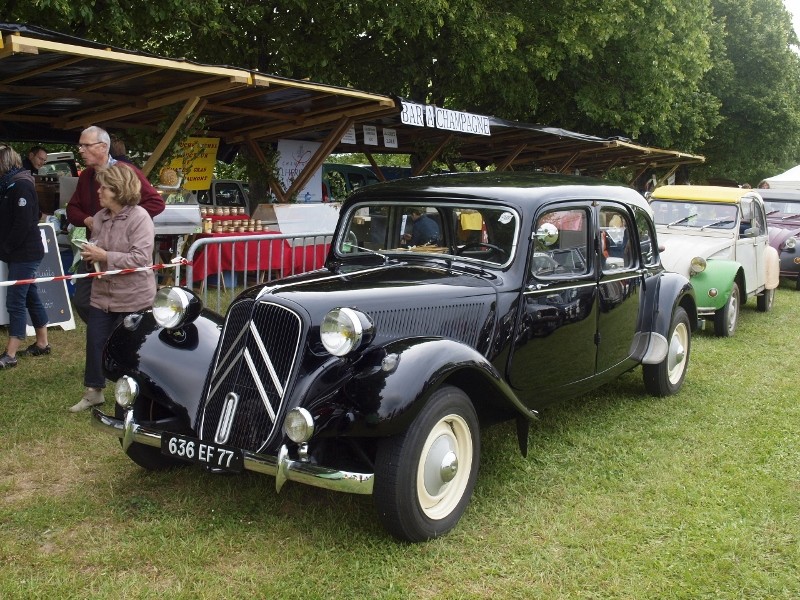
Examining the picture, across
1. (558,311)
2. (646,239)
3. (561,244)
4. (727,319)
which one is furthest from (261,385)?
(727,319)

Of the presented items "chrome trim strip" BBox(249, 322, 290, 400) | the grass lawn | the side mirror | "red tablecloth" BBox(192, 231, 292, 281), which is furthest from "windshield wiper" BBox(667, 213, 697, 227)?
"chrome trim strip" BBox(249, 322, 290, 400)

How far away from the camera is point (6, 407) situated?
206 inches

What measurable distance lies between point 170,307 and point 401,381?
143 centimetres

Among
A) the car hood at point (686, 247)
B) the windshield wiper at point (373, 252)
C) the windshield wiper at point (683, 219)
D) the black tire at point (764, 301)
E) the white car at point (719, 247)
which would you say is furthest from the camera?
the black tire at point (764, 301)

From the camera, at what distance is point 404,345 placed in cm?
345

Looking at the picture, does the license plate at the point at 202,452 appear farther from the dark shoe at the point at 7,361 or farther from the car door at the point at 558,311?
the dark shoe at the point at 7,361

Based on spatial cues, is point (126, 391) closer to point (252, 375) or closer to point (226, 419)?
point (226, 419)

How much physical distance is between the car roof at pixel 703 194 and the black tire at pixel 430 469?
7.33 metres

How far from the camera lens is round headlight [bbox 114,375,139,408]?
3.77 metres

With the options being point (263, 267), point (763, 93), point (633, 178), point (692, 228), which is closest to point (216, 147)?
point (263, 267)

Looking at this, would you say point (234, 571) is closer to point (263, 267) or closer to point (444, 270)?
point (444, 270)

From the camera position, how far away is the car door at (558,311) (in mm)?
4316

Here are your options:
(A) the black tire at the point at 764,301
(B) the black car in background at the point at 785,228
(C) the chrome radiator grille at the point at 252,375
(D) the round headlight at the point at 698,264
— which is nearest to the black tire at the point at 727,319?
(D) the round headlight at the point at 698,264

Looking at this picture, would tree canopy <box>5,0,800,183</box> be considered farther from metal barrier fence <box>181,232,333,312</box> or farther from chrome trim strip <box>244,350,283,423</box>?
chrome trim strip <box>244,350,283,423</box>
